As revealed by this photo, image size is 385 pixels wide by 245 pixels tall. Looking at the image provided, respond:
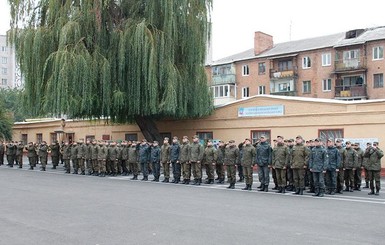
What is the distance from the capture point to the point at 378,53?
138 feet

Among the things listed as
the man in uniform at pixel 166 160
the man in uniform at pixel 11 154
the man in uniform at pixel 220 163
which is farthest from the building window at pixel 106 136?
the man in uniform at pixel 220 163

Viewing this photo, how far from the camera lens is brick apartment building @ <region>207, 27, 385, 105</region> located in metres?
42.8

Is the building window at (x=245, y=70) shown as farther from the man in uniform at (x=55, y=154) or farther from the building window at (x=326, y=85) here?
the man in uniform at (x=55, y=154)

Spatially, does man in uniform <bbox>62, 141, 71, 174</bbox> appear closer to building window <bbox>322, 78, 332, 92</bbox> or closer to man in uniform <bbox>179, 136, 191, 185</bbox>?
man in uniform <bbox>179, 136, 191, 185</bbox>

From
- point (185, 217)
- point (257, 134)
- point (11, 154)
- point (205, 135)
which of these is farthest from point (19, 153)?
point (185, 217)

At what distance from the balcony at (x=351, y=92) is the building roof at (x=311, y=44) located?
412 centimetres

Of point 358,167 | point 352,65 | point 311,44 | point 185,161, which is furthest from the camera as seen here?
point 311,44

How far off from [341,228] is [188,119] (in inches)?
838

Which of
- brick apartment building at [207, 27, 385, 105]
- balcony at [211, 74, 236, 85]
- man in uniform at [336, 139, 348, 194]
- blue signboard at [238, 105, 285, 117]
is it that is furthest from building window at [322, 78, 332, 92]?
man in uniform at [336, 139, 348, 194]

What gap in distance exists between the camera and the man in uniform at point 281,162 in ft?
48.6

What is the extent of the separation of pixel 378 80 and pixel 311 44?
8074 mm

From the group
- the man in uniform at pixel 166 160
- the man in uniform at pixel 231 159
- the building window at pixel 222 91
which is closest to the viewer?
the man in uniform at pixel 231 159

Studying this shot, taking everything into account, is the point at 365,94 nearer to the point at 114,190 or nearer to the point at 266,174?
the point at 266,174

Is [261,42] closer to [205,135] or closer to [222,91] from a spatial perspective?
[222,91]
